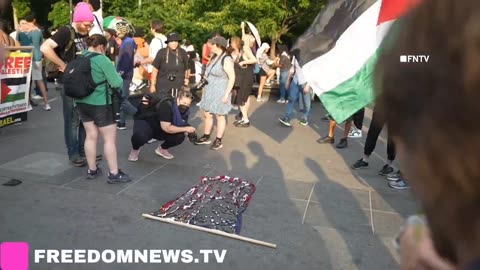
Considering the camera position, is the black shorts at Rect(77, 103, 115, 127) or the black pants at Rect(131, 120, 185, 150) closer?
the black shorts at Rect(77, 103, 115, 127)

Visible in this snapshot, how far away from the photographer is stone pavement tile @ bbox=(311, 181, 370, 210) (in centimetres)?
513

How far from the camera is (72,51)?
224 inches

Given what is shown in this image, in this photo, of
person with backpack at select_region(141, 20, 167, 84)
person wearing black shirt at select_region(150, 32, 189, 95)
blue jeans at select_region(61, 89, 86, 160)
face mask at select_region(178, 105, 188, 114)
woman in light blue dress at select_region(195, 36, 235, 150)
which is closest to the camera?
blue jeans at select_region(61, 89, 86, 160)

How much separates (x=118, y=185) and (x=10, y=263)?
191 centimetres

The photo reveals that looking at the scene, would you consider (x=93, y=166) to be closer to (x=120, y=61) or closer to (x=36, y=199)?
(x=36, y=199)

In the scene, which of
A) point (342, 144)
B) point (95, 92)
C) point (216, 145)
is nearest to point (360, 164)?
point (342, 144)

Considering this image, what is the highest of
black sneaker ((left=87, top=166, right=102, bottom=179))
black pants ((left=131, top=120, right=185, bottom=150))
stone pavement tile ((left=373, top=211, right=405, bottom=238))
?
black pants ((left=131, top=120, right=185, bottom=150))

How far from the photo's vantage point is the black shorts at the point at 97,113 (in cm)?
517

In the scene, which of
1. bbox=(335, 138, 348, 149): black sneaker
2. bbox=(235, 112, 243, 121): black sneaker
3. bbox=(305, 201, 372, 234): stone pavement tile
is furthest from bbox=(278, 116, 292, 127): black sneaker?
bbox=(305, 201, 372, 234): stone pavement tile

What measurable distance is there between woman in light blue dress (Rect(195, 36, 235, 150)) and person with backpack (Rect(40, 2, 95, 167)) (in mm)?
1952

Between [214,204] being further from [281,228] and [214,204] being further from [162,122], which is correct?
[162,122]

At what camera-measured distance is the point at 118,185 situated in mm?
5285

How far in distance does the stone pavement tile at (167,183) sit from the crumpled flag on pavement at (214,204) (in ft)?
0.44

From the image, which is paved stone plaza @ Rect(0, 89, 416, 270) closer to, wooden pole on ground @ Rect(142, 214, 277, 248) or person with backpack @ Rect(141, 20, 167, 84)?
wooden pole on ground @ Rect(142, 214, 277, 248)
